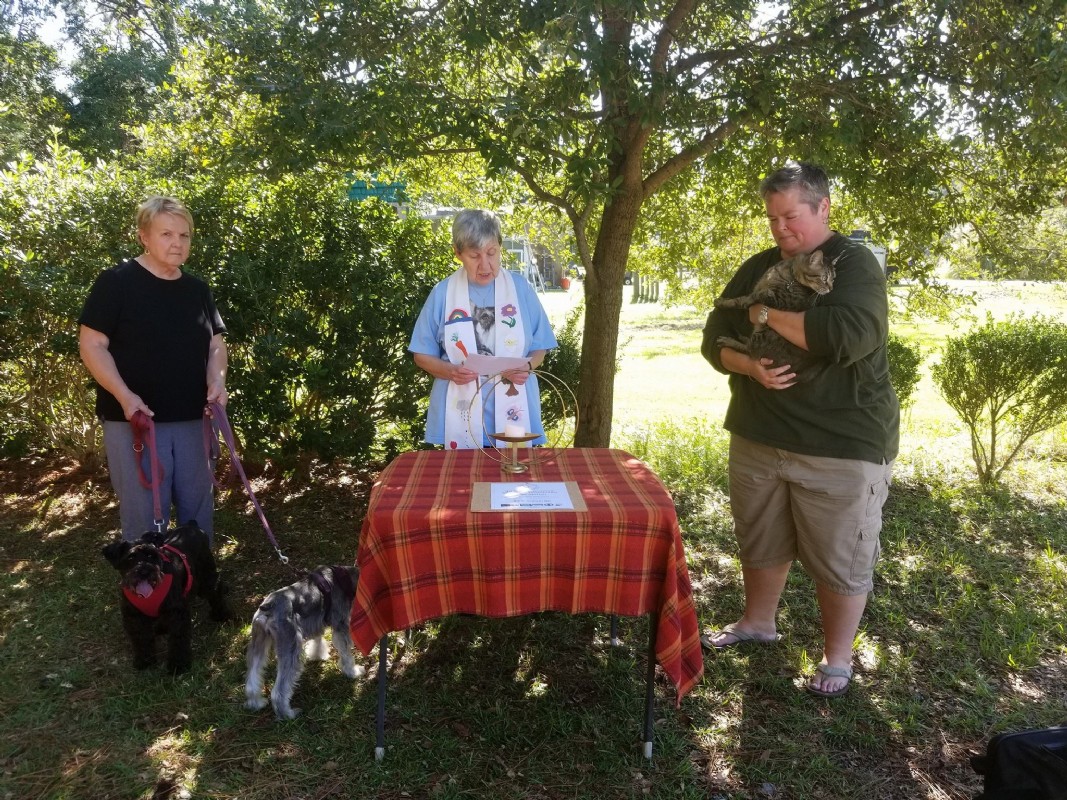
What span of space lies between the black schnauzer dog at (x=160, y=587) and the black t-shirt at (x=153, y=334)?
595 mm

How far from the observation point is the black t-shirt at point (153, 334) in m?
3.29

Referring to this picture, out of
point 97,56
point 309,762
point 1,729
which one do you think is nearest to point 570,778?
point 309,762

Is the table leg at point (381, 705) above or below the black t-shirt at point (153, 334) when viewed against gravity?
below

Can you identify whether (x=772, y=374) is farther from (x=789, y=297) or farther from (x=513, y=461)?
(x=513, y=461)

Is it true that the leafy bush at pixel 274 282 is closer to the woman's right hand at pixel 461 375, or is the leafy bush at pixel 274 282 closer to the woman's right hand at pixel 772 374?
the woman's right hand at pixel 461 375

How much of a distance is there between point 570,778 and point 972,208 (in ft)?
14.7

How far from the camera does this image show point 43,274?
4875mm

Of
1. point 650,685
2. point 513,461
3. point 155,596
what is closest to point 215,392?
point 155,596

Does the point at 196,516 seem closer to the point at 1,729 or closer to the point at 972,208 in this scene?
the point at 1,729

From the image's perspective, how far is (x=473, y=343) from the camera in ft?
11.0

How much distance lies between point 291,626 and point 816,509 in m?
2.18

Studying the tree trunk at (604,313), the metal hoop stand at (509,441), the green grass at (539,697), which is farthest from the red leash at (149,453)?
the tree trunk at (604,313)

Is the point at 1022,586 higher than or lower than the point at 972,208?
lower

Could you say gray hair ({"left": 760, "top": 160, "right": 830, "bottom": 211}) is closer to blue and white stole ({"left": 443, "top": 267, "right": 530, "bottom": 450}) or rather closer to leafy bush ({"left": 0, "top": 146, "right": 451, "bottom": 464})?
blue and white stole ({"left": 443, "top": 267, "right": 530, "bottom": 450})
